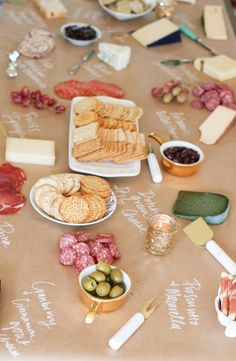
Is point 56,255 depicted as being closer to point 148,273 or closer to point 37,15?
point 148,273

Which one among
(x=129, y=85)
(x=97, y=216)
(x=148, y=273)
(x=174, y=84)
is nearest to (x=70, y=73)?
(x=129, y=85)

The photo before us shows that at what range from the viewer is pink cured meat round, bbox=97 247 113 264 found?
1.27 metres

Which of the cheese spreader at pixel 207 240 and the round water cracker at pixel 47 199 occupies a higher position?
the cheese spreader at pixel 207 240

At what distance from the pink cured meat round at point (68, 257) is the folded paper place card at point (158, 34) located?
1.12 metres

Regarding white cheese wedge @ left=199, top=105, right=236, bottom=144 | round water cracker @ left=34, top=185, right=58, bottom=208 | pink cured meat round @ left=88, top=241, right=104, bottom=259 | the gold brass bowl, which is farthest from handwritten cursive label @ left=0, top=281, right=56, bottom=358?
white cheese wedge @ left=199, top=105, right=236, bottom=144

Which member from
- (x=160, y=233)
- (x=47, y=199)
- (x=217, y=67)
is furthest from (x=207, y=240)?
(x=217, y=67)

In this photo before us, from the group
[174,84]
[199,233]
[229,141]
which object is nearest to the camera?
[199,233]

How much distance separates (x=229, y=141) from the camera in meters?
1.77

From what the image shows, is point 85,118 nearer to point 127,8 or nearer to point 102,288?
point 102,288

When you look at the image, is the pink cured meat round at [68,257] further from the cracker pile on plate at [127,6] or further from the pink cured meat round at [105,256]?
the cracker pile on plate at [127,6]

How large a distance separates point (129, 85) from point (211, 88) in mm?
259

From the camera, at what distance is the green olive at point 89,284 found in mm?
1170

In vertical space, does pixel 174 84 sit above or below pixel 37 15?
above

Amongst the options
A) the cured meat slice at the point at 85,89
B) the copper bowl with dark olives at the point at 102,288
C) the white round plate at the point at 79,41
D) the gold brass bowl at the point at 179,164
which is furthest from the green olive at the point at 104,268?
the white round plate at the point at 79,41
